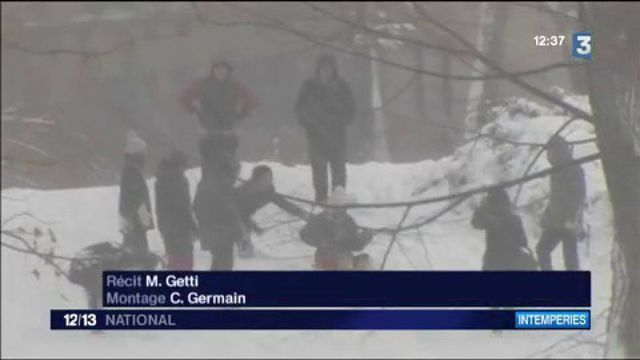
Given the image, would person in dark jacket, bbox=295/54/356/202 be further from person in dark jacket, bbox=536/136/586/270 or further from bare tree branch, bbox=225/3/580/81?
person in dark jacket, bbox=536/136/586/270

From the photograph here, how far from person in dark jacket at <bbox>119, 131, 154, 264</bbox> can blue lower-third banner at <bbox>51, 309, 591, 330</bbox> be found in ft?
0.55

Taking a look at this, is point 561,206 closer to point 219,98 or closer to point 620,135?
point 620,135

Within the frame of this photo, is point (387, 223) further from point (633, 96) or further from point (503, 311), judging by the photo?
point (633, 96)

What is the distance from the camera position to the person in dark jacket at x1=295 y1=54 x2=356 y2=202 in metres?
2.28

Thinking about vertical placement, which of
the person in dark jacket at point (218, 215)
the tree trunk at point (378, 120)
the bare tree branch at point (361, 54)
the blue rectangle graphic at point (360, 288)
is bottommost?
the blue rectangle graphic at point (360, 288)

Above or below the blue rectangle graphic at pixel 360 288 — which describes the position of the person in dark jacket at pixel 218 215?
above

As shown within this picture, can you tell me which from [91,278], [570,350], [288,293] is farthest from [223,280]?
[570,350]

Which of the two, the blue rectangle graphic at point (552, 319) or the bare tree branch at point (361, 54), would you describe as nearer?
the bare tree branch at point (361, 54)

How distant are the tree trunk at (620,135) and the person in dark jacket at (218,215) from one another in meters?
0.86

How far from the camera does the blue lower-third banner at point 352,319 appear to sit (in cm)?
236

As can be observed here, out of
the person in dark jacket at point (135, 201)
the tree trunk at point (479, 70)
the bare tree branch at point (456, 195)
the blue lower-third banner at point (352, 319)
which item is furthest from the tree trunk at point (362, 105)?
the person in dark jacket at point (135, 201)

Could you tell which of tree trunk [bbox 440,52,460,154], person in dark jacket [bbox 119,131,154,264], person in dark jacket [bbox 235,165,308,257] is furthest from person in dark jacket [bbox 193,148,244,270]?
tree trunk [bbox 440,52,460,154]

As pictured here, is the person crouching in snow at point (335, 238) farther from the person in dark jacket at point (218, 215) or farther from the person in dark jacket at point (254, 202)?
the person in dark jacket at point (218, 215)

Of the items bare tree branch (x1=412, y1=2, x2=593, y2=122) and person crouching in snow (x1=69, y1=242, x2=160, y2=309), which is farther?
person crouching in snow (x1=69, y1=242, x2=160, y2=309)
